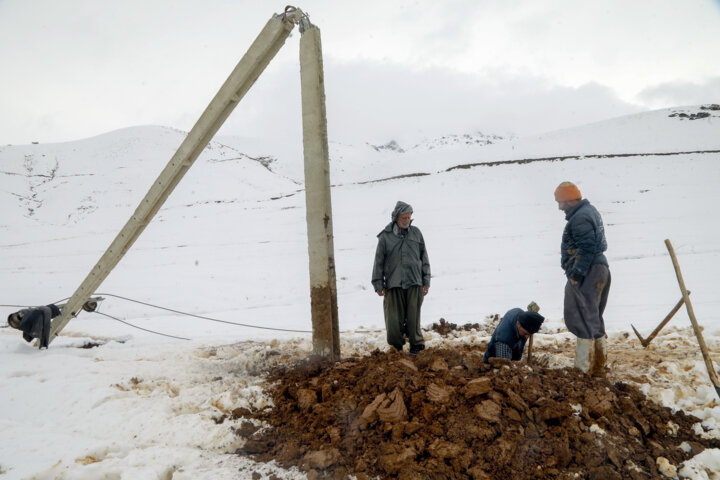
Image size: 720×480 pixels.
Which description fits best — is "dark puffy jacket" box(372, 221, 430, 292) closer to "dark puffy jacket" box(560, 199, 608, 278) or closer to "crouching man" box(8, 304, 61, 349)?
"dark puffy jacket" box(560, 199, 608, 278)

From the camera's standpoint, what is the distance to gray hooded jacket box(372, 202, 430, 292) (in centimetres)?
464

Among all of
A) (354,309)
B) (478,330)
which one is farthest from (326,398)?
(354,309)

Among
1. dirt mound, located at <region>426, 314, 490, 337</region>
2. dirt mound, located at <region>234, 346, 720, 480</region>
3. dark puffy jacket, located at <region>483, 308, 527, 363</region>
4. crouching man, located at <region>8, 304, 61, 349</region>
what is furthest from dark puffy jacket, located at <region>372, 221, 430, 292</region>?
crouching man, located at <region>8, 304, 61, 349</region>

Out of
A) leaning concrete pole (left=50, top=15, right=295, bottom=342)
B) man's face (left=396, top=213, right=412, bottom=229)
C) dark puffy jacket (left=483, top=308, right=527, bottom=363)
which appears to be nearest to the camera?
dark puffy jacket (left=483, top=308, right=527, bottom=363)

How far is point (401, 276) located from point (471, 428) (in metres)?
2.13

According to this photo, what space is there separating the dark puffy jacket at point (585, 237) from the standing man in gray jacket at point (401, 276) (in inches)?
62.8

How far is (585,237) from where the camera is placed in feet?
11.9

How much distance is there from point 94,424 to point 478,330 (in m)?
4.78

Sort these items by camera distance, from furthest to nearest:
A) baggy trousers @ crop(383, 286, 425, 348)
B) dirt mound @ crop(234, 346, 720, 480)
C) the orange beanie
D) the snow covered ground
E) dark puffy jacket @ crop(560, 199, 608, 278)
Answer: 1. baggy trousers @ crop(383, 286, 425, 348)
2. the orange beanie
3. dark puffy jacket @ crop(560, 199, 608, 278)
4. the snow covered ground
5. dirt mound @ crop(234, 346, 720, 480)

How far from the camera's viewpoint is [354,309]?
8273mm

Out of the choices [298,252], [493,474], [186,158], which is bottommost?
[493,474]

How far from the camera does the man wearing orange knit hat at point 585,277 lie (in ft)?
11.9

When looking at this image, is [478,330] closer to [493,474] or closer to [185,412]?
[493,474]

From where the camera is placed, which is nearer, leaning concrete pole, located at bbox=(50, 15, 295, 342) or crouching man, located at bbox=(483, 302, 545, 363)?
crouching man, located at bbox=(483, 302, 545, 363)
